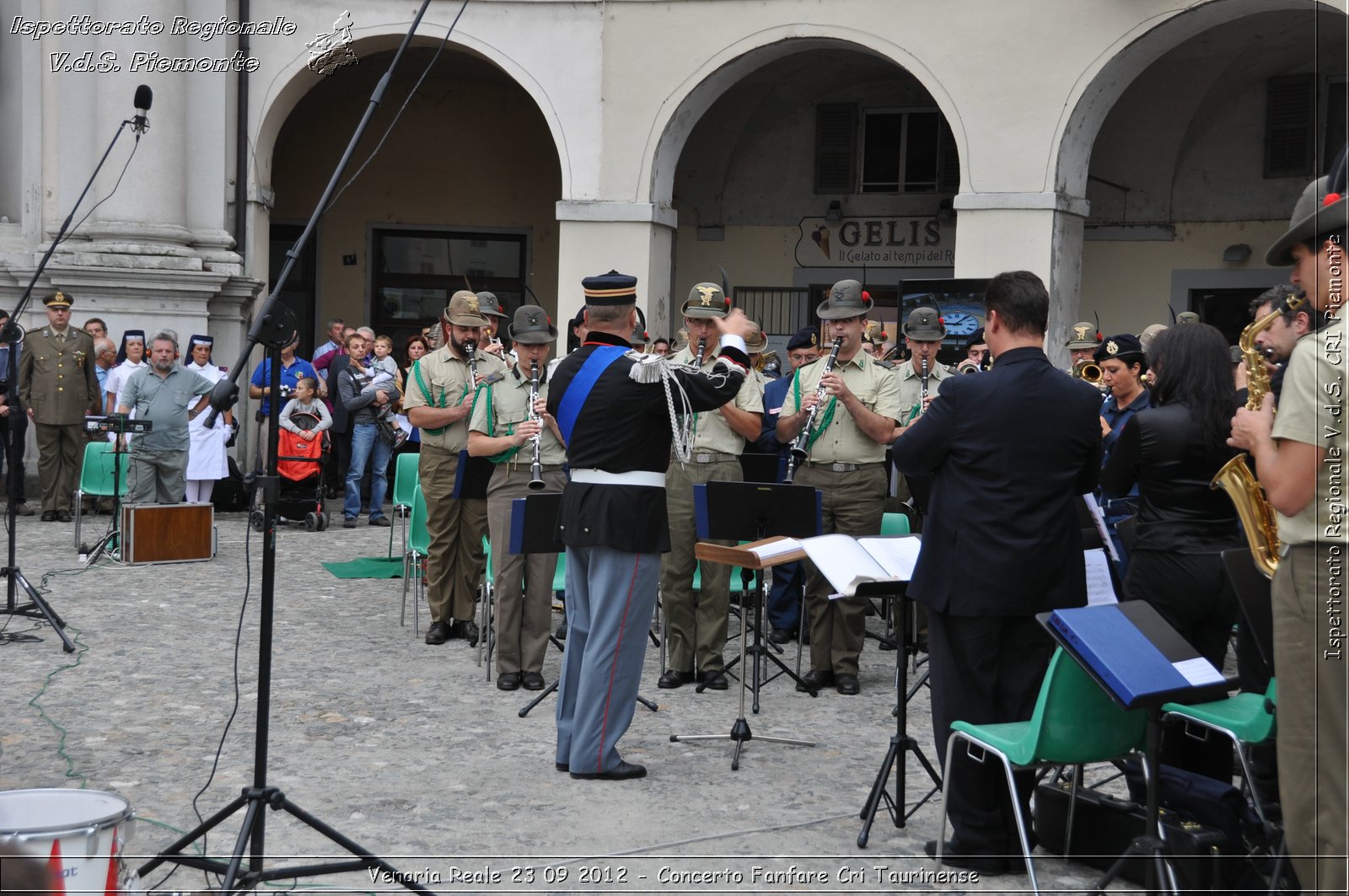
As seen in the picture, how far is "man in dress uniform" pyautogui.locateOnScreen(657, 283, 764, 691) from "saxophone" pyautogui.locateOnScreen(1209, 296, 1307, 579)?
3128mm

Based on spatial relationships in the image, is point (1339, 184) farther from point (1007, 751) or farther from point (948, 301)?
point (948, 301)

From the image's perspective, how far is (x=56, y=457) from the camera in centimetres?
1292

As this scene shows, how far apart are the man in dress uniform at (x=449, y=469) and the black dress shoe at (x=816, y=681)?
85.6 inches

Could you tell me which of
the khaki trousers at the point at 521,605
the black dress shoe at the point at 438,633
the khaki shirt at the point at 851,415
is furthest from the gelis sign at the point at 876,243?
the khaki trousers at the point at 521,605

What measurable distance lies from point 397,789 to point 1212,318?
555 inches

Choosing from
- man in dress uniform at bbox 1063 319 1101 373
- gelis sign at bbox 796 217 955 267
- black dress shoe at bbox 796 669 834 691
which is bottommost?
black dress shoe at bbox 796 669 834 691

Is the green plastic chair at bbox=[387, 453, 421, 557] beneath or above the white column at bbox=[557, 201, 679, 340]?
beneath

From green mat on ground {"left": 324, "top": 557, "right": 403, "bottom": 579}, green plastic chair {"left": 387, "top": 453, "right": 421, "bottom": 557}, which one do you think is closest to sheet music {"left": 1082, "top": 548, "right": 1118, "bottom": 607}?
green plastic chair {"left": 387, "top": 453, "right": 421, "bottom": 557}

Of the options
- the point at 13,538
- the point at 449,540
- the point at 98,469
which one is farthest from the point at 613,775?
the point at 98,469

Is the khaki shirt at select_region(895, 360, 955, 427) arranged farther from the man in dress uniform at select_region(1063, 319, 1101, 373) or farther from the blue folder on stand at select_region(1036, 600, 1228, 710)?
the blue folder on stand at select_region(1036, 600, 1228, 710)

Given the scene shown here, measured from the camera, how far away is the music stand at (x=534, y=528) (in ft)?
21.1

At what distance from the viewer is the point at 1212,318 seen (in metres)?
16.6

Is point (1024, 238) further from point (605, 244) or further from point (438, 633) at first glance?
point (438, 633)

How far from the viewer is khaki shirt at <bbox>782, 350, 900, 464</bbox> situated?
7.40 metres
